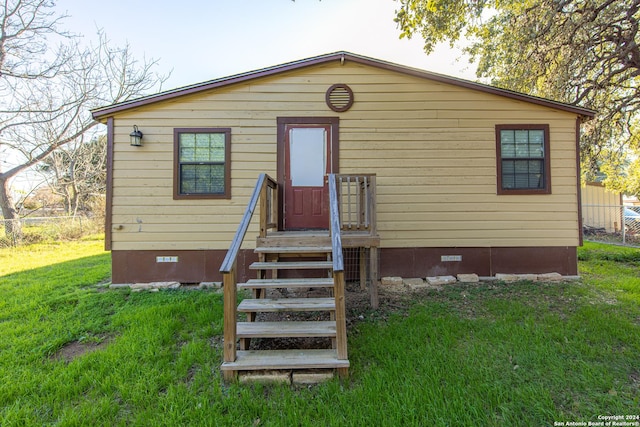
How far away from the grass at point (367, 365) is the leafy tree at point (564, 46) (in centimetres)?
491

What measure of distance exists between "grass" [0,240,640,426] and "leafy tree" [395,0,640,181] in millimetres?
4906

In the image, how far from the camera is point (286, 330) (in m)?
2.43

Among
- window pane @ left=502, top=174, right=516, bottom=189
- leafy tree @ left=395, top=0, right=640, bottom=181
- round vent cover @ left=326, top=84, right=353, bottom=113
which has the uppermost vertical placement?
leafy tree @ left=395, top=0, right=640, bottom=181

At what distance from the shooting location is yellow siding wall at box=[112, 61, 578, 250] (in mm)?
4910

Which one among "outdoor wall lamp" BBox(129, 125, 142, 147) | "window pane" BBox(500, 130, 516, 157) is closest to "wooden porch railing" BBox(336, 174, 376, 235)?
"window pane" BBox(500, 130, 516, 157)

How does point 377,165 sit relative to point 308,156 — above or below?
below

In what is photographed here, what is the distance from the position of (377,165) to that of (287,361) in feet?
12.0

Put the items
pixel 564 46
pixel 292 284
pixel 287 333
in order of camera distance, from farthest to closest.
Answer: pixel 564 46 → pixel 292 284 → pixel 287 333

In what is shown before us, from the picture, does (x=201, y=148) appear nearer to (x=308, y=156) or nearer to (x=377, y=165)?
(x=308, y=156)

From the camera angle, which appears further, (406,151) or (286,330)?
(406,151)

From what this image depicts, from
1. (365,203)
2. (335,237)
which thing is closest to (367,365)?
(335,237)

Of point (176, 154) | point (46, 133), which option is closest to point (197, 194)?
point (176, 154)

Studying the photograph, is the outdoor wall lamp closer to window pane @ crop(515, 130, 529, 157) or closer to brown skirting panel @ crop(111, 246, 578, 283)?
brown skirting panel @ crop(111, 246, 578, 283)

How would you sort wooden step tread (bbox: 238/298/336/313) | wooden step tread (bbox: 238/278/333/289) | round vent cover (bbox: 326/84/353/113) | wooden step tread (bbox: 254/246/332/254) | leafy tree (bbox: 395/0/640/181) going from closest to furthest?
1. wooden step tread (bbox: 238/298/336/313)
2. wooden step tread (bbox: 238/278/333/289)
3. wooden step tread (bbox: 254/246/332/254)
4. round vent cover (bbox: 326/84/353/113)
5. leafy tree (bbox: 395/0/640/181)
